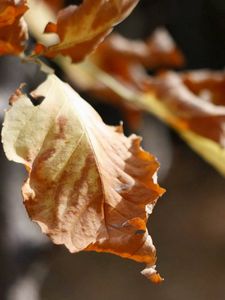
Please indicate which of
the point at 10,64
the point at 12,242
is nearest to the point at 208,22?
the point at 10,64

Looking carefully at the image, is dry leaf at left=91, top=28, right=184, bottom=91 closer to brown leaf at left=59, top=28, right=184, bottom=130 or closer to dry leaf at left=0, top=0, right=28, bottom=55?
brown leaf at left=59, top=28, right=184, bottom=130

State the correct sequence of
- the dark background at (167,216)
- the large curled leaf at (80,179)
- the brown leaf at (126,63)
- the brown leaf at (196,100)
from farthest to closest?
1. the brown leaf at (126,63)
2. the dark background at (167,216)
3. the brown leaf at (196,100)
4. the large curled leaf at (80,179)

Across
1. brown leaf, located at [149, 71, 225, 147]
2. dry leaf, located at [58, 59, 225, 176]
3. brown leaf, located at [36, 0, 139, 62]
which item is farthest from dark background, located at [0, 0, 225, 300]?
brown leaf, located at [36, 0, 139, 62]

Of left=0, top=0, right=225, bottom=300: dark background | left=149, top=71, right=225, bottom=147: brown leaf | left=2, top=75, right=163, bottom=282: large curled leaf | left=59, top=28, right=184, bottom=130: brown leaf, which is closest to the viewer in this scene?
left=2, top=75, right=163, bottom=282: large curled leaf

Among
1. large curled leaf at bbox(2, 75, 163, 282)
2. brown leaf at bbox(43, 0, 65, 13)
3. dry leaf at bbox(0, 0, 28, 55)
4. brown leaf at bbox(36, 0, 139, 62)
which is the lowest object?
brown leaf at bbox(43, 0, 65, 13)

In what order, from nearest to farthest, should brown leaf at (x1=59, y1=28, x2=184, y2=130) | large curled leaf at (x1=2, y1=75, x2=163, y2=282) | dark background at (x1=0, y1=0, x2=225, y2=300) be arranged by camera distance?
large curled leaf at (x1=2, y1=75, x2=163, y2=282) < dark background at (x1=0, y1=0, x2=225, y2=300) < brown leaf at (x1=59, y1=28, x2=184, y2=130)

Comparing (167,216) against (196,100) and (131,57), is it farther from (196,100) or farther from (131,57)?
(196,100)

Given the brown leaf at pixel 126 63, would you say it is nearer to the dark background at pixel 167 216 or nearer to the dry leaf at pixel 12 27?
the dark background at pixel 167 216

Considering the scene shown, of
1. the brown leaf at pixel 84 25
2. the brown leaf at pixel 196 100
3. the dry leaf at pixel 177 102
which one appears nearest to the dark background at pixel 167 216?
the dry leaf at pixel 177 102
